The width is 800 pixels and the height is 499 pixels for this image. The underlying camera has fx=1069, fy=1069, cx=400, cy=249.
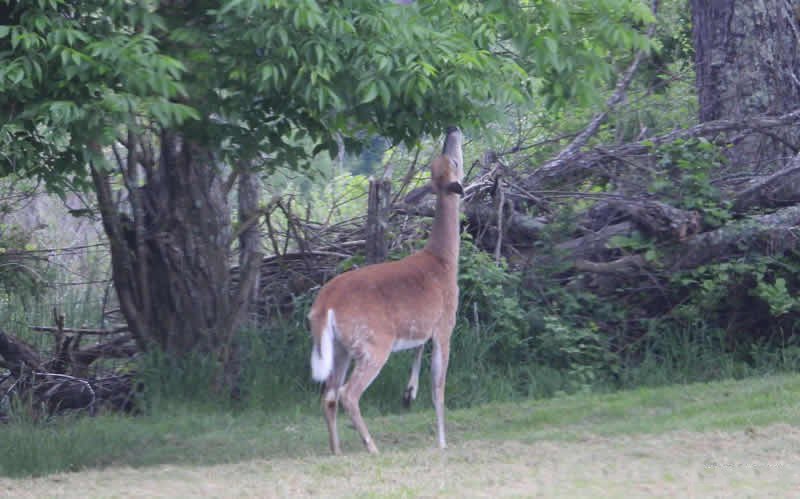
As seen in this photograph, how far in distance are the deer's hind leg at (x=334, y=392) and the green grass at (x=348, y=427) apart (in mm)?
387

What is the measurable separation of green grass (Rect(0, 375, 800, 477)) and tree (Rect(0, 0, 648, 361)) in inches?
86.8

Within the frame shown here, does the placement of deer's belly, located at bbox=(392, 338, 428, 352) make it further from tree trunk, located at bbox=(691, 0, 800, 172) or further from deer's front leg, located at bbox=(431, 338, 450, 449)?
Answer: tree trunk, located at bbox=(691, 0, 800, 172)

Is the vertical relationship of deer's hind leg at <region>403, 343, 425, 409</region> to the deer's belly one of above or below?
below

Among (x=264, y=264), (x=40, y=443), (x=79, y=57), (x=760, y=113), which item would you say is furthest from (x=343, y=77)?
(x=760, y=113)

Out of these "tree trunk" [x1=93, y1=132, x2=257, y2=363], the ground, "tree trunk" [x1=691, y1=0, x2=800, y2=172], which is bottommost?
the ground

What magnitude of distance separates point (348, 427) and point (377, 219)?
253 cm

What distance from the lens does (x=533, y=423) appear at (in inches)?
366

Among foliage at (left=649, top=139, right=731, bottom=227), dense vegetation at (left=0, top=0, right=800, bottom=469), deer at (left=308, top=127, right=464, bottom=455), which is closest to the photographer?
dense vegetation at (left=0, top=0, right=800, bottom=469)

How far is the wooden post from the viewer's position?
11008 mm

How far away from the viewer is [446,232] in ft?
29.7

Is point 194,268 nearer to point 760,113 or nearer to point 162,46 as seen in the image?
point 162,46

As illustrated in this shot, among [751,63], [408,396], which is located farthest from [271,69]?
[751,63]

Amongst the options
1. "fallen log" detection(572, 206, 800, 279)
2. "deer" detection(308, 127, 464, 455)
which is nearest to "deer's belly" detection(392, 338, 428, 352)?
"deer" detection(308, 127, 464, 455)

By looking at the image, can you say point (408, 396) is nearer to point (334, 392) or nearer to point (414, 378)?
point (414, 378)
